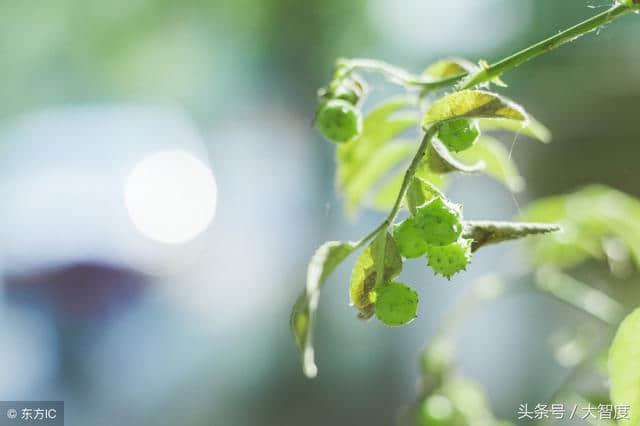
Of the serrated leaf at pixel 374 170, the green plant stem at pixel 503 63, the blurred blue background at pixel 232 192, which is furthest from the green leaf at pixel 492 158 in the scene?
the blurred blue background at pixel 232 192

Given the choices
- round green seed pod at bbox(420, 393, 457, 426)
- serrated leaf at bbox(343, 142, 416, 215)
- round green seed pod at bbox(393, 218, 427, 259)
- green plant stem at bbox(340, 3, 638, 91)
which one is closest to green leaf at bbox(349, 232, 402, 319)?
round green seed pod at bbox(393, 218, 427, 259)

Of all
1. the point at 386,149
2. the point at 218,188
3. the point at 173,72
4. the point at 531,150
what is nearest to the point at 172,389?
the point at 218,188

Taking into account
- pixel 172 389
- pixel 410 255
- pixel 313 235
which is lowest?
pixel 410 255

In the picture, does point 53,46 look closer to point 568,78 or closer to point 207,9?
point 207,9

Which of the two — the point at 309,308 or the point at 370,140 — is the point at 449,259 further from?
the point at 370,140

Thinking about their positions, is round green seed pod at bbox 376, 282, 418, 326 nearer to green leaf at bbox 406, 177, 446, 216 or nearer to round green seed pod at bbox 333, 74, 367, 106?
green leaf at bbox 406, 177, 446, 216
